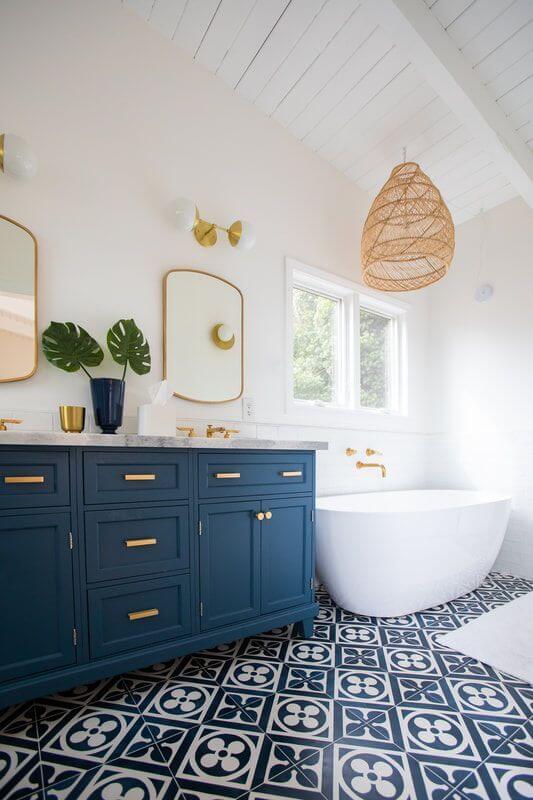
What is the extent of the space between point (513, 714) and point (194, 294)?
2245 millimetres

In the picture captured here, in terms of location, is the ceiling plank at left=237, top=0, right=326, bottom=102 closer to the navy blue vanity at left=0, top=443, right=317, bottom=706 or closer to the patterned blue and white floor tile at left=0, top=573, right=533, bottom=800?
the navy blue vanity at left=0, top=443, right=317, bottom=706

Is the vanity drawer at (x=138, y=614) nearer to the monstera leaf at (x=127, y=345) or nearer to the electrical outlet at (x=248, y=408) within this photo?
the monstera leaf at (x=127, y=345)

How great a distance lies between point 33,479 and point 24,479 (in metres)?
0.03

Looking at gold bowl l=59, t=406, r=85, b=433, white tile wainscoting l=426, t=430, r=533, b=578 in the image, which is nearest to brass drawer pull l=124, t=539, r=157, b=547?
gold bowl l=59, t=406, r=85, b=433

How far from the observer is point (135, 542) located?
153 cm

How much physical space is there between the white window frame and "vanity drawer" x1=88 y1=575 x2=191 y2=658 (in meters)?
1.39

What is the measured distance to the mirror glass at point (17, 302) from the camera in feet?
5.59

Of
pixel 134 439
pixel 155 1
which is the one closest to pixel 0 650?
pixel 134 439

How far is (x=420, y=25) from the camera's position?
1.92m

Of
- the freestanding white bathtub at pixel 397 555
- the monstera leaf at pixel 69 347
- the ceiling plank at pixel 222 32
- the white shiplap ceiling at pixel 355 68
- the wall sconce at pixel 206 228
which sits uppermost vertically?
the ceiling plank at pixel 222 32

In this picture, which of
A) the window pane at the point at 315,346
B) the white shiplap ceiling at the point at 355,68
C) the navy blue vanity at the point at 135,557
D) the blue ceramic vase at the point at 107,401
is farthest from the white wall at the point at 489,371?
the blue ceramic vase at the point at 107,401

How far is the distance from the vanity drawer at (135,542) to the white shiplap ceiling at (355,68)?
2.30m

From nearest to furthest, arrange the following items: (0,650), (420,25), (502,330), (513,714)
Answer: (0,650) < (513,714) < (420,25) < (502,330)

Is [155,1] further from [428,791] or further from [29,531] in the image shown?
[428,791]
